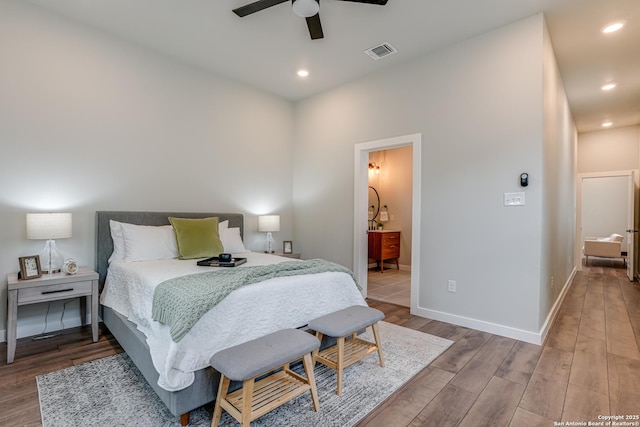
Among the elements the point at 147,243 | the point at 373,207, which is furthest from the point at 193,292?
the point at 373,207

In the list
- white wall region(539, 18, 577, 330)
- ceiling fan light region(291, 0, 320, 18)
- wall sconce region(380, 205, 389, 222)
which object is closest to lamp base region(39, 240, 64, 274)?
ceiling fan light region(291, 0, 320, 18)

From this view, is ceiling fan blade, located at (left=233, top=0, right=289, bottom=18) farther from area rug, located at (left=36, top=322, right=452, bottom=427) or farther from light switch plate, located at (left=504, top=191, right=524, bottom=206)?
area rug, located at (left=36, top=322, right=452, bottom=427)

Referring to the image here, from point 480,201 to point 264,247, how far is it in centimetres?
305

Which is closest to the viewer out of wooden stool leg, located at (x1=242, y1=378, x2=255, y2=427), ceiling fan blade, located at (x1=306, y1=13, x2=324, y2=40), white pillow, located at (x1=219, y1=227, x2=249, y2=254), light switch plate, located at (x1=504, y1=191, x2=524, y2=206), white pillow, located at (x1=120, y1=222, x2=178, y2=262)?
wooden stool leg, located at (x1=242, y1=378, x2=255, y2=427)

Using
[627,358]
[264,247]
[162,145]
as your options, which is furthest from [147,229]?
[627,358]

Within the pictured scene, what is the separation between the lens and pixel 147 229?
130 inches

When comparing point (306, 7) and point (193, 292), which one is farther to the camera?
point (306, 7)

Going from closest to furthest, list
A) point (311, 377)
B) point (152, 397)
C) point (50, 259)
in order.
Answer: point (311, 377), point (152, 397), point (50, 259)

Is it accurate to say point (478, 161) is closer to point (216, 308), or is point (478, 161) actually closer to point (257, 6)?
point (257, 6)

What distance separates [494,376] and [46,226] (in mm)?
3794

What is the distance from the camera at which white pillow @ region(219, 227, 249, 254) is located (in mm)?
3742

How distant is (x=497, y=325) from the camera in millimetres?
3104

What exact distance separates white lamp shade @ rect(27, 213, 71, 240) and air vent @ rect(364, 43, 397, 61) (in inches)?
138

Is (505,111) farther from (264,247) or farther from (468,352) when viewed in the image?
(264,247)
